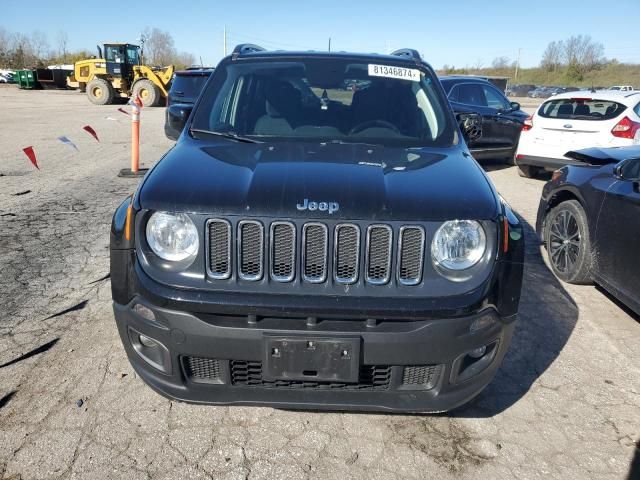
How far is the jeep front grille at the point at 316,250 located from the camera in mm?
2205

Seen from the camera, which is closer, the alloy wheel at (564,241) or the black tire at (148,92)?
the alloy wheel at (564,241)

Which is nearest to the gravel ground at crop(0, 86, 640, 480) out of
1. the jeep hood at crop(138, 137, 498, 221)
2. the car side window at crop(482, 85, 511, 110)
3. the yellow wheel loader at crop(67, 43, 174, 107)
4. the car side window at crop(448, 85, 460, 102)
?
the jeep hood at crop(138, 137, 498, 221)

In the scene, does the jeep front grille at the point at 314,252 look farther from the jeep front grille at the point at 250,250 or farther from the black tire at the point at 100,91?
the black tire at the point at 100,91

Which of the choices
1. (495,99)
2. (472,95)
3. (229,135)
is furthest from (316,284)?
(495,99)

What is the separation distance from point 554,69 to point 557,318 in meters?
91.8

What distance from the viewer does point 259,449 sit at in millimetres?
2525

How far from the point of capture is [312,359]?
85.6 inches

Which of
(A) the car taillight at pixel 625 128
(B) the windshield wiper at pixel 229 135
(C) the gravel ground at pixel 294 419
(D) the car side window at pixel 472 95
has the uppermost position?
(D) the car side window at pixel 472 95

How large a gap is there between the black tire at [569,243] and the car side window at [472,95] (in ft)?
19.1

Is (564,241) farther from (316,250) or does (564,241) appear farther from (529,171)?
(529,171)

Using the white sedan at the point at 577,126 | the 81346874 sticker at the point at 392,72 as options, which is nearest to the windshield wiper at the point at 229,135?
the 81346874 sticker at the point at 392,72

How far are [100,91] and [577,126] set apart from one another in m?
25.3

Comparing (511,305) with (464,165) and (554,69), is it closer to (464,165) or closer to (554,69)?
(464,165)

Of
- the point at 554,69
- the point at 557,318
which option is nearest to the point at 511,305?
the point at 557,318
